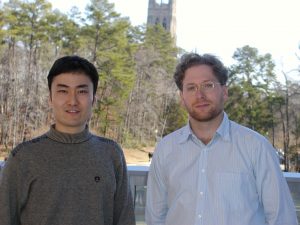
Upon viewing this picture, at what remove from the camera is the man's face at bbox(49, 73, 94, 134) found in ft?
7.48

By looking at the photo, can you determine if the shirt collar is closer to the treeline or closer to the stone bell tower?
the treeline

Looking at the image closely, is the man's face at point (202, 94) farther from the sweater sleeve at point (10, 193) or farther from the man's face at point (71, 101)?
the sweater sleeve at point (10, 193)

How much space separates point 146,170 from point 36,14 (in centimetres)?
3130

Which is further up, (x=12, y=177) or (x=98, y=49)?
(x=98, y=49)

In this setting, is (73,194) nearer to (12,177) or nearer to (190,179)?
(12,177)

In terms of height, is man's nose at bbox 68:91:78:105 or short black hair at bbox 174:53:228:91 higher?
short black hair at bbox 174:53:228:91

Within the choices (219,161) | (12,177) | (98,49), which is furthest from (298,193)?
(98,49)

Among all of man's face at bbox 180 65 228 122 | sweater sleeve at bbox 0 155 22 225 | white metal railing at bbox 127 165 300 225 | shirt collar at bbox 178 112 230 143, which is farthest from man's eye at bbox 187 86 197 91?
sweater sleeve at bbox 0 155 22 225

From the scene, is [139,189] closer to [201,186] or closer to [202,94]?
[201,186]

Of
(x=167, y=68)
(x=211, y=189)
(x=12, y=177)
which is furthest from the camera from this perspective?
(x=167, y=68)

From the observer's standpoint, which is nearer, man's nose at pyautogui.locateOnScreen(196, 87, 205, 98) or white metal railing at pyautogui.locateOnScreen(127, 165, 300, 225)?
man's nose at pyautogui.locateOnScreen(196, 87, 205, 98)

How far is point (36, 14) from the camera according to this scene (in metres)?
33.0

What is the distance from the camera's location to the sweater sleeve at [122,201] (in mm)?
2320

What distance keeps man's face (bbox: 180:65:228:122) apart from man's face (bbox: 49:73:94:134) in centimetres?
49
